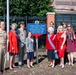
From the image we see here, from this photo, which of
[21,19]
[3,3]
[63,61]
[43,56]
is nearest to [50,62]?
[63,61]

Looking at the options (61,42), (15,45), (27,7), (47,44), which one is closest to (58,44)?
(61,42)

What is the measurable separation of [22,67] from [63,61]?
1.63m

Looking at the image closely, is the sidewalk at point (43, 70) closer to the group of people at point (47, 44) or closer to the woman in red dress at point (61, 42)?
the group of people at point (47, 44)

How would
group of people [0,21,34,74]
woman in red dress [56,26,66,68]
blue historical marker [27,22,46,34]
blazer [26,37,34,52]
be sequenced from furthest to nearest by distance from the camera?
blue historical marker [27,22,46,34], woman in red dress [56,26,66,68], blazer [26,37,34,52], group of people [0,21,34,74]

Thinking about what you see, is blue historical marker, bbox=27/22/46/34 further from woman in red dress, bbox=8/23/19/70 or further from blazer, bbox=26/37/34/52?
woman in red dress, bbox=8/23/19/70

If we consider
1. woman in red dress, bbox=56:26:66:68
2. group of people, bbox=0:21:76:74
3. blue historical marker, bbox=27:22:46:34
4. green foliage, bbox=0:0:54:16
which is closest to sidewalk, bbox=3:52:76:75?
group of people, bbox=0:21:76:74

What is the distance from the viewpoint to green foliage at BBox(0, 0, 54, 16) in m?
18.8

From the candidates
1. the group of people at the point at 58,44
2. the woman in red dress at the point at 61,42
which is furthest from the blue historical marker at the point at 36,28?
the woman in red dress at the point at 61,42

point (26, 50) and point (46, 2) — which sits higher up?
point (46, 2)

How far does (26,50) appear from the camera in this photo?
13164 millimetres

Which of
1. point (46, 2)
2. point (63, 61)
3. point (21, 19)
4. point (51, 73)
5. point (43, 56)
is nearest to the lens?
point (51, 73)

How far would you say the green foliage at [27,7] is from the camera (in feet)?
61.7

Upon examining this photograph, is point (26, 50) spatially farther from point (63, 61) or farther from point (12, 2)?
point (12, 2)

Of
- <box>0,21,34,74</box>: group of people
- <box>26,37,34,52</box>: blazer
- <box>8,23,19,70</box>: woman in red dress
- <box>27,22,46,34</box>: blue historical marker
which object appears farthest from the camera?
<box>27,22,46,34</box>: blue historical marker
